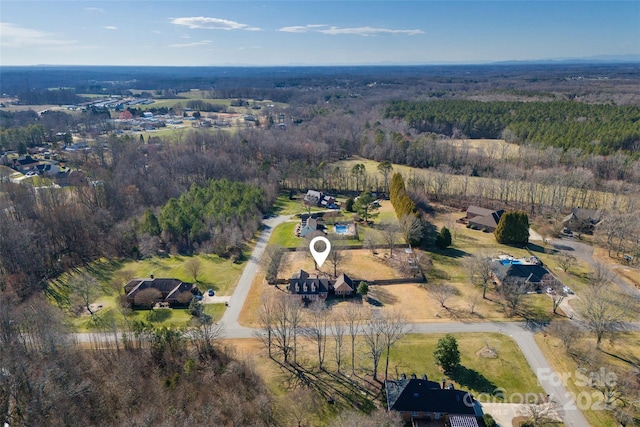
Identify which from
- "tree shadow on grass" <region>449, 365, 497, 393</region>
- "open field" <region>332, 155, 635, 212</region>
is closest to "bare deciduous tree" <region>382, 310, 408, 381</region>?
"tree shadow on grass" <region>449, 365, 497, 393</region>

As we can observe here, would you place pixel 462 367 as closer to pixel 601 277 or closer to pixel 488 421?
pixel 488 421

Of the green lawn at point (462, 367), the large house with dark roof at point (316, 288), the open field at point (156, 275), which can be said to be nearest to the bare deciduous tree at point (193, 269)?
the open field at point (156, 275)

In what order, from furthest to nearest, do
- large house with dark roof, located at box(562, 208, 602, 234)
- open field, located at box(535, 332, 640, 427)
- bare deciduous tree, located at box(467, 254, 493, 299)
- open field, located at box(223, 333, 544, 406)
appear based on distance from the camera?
large house with dark roof, located at box(562, 208, 602, 234)
bare deciduous tree, located at box(467, 254, 493, 299)
open field, located at box(223, 333, 544, 406)
open field, located at box(535, 332, 640, 427)

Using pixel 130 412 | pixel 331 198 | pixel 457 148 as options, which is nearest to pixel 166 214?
pixel 331 198

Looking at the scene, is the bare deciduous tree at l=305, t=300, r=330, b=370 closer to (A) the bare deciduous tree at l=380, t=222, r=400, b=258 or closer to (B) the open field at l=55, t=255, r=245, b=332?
(B) the open field at l=55, t=255, r=245, b=332

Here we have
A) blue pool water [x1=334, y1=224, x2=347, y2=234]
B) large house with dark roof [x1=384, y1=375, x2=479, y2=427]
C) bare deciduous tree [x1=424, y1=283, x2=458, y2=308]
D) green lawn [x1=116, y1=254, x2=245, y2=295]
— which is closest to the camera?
large house with dark roof [x1=384, y1=375, x2=479, y2=427]

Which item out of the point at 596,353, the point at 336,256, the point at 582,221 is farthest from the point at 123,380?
the point at 582,221

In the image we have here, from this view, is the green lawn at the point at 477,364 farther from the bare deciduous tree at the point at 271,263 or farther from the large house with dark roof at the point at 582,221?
the large house with dark roof at the point at 582,221
